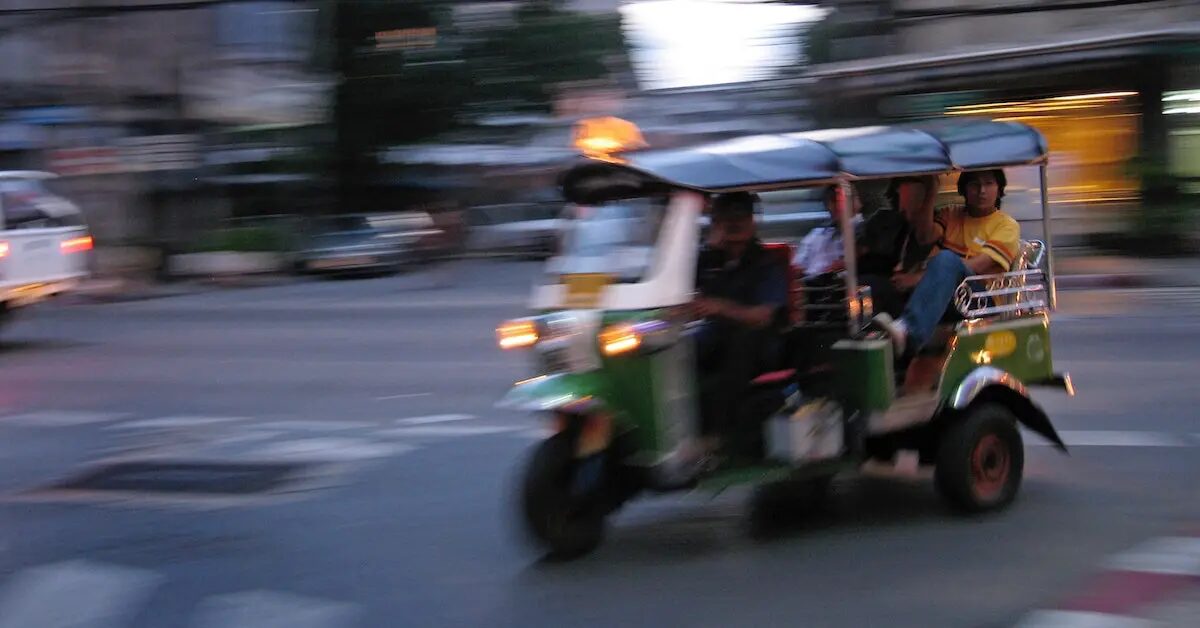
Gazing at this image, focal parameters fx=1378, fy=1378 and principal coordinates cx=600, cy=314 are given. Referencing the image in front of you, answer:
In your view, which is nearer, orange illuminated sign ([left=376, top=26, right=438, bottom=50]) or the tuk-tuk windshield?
the tuk-tuk windshield

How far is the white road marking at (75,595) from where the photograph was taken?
568cm

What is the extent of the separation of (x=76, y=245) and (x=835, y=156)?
39.6 ft

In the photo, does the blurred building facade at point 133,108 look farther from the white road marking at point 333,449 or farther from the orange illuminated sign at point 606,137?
the orange illuminated sign at point 606,137

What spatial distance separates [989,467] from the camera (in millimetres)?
6883

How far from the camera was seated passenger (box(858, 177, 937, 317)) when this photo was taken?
7148mm

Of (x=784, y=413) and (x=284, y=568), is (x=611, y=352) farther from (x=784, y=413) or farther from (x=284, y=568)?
(x=284, y=568)

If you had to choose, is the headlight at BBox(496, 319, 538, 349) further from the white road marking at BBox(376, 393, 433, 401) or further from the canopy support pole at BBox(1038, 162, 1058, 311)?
the white road marking at BBox(376, 393, 433, 401)

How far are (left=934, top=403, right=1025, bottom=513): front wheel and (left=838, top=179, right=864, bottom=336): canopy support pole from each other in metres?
0.73

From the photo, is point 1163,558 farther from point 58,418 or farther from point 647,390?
point 58,418

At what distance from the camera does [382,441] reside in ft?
30.7

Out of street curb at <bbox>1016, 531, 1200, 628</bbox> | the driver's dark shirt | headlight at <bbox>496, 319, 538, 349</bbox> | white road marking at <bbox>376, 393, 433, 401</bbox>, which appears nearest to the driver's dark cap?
the driver's dark shirt

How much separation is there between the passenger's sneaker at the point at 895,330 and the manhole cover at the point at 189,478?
145 inches

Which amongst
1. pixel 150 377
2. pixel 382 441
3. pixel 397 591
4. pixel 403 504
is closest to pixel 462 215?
pixel 150 377

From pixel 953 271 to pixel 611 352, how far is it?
1935mm
